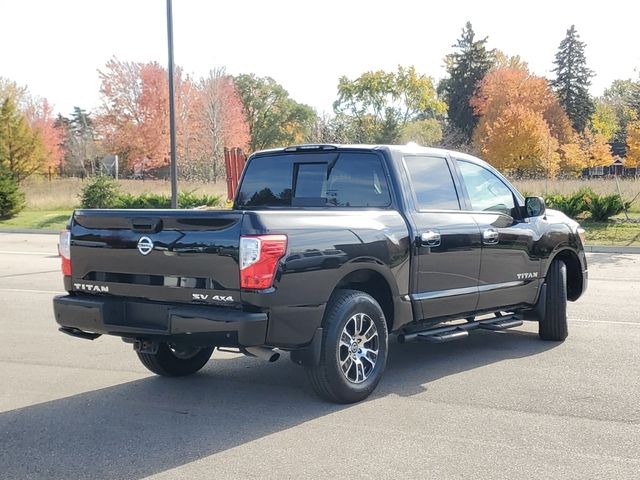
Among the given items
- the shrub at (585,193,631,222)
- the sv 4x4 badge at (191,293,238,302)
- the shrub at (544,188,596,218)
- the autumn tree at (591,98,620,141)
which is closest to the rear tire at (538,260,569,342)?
the sv 4x4 badge at (191,293,238,302)

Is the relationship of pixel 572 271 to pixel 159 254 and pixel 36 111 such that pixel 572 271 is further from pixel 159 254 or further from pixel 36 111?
pixel 36 111

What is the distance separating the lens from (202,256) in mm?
4801

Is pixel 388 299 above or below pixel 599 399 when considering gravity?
above

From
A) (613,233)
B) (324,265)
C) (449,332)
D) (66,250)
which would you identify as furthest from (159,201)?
(324,265)

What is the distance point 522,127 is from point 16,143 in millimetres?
33071

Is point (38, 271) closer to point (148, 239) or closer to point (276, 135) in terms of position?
point (148, 239)

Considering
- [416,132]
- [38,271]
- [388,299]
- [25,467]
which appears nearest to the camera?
[25,467]

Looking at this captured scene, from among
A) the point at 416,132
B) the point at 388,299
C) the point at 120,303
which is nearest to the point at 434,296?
the point at 388,299

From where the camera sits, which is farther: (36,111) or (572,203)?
(36,111)

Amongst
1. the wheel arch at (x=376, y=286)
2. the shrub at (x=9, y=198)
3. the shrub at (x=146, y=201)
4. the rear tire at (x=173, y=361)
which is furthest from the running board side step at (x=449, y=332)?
the shrub at (x=9, y=198)

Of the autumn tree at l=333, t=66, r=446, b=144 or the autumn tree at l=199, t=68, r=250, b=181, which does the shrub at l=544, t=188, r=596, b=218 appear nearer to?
the autumn tree at l=199, t=68, r=250, b=181

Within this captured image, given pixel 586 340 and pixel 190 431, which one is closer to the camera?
pixel 190 431

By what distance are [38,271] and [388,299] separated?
408 inches

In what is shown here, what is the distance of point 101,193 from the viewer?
26.5 m
